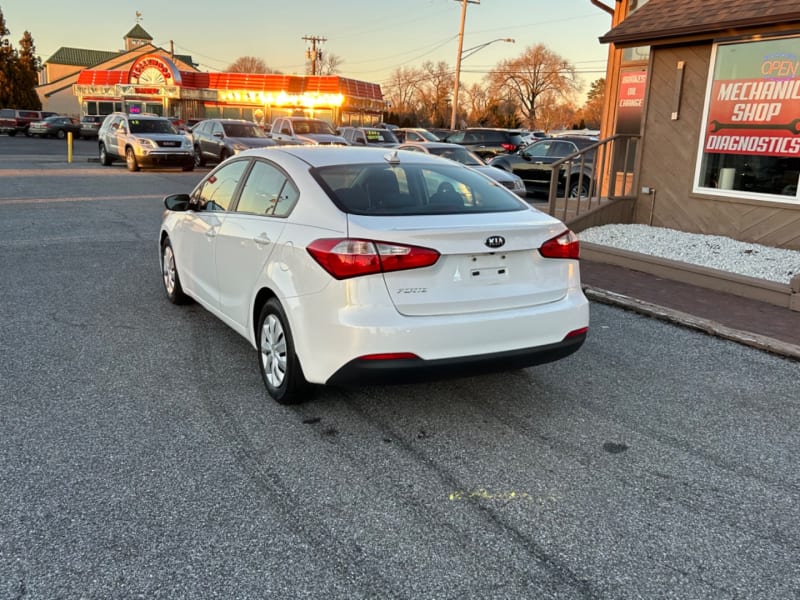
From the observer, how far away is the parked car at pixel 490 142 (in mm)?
25484

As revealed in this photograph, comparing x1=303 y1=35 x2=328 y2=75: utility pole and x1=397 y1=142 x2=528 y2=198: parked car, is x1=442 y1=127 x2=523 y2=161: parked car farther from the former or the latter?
x1=303 y1=35 x2=328 y2=75: utility pole

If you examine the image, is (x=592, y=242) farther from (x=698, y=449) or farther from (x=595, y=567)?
(x=595, y=567)

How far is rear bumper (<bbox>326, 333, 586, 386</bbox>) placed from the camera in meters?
3.76

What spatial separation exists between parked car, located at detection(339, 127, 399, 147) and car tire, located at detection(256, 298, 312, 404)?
20.4 metres

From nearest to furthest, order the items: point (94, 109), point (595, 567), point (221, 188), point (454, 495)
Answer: point (595, 567) → point (454, 495) → point (221, 188) → point (94, 109)

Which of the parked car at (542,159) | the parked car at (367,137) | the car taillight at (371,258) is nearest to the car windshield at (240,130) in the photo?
the parked car at (367,137)

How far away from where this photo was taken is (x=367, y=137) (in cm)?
2509

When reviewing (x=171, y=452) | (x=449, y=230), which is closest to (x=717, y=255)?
(x=449, y=230)

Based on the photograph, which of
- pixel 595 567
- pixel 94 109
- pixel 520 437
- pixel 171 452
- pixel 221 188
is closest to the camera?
pixel 595 567

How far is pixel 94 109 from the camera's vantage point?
194 feet

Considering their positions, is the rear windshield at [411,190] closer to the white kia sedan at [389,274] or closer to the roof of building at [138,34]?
the white kia sedan at [389,274]

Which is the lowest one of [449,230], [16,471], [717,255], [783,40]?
[16,471]

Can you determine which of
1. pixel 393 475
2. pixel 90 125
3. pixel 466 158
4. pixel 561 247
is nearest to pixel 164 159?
pixel 466 158

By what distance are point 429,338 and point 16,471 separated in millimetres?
2232
